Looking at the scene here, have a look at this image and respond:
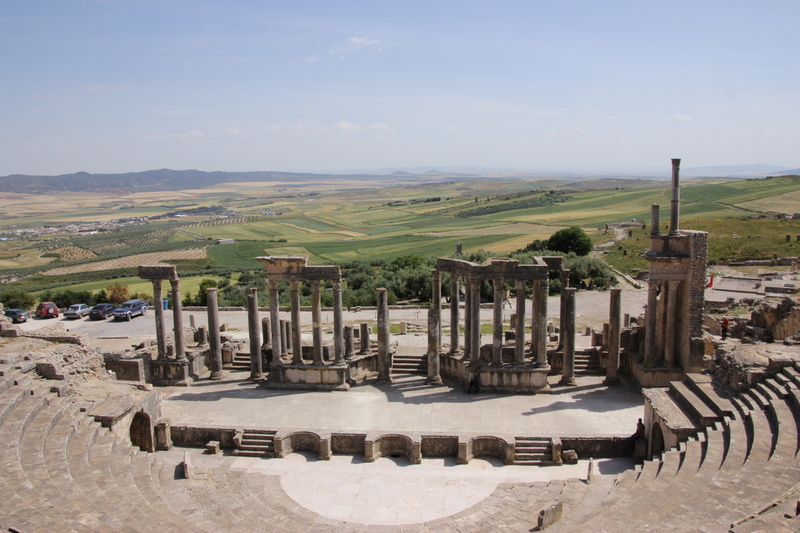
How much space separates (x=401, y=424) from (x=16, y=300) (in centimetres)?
4681

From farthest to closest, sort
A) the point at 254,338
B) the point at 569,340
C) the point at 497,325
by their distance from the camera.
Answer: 1. the point at 254,338
2. the point at 569,340
3. the point at 497,325

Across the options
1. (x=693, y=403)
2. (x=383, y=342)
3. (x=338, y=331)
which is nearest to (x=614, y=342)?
(x=693, y=403)

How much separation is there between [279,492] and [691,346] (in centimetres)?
1798

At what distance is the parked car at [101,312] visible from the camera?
4734cm

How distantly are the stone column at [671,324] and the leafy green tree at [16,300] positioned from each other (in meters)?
54.4

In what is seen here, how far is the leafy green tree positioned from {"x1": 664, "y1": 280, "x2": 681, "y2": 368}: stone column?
179 feet

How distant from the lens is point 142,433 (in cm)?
2242

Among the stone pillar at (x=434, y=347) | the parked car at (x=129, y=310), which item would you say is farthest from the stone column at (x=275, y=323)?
the parked car at (x=129, y=310)

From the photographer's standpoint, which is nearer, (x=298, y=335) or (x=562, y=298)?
(x=562, y=298)

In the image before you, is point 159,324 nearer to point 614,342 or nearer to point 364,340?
point 364,340

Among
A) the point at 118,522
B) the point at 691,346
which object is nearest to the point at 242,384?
the point at 118,522

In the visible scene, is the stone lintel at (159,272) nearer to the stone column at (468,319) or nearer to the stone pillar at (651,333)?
the stone column at (468,319)

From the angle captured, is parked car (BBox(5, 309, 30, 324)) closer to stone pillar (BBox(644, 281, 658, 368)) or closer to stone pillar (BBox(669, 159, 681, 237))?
stone pillar (BBox(644, 281, 658, 368))

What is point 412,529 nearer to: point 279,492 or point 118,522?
point 279,492
